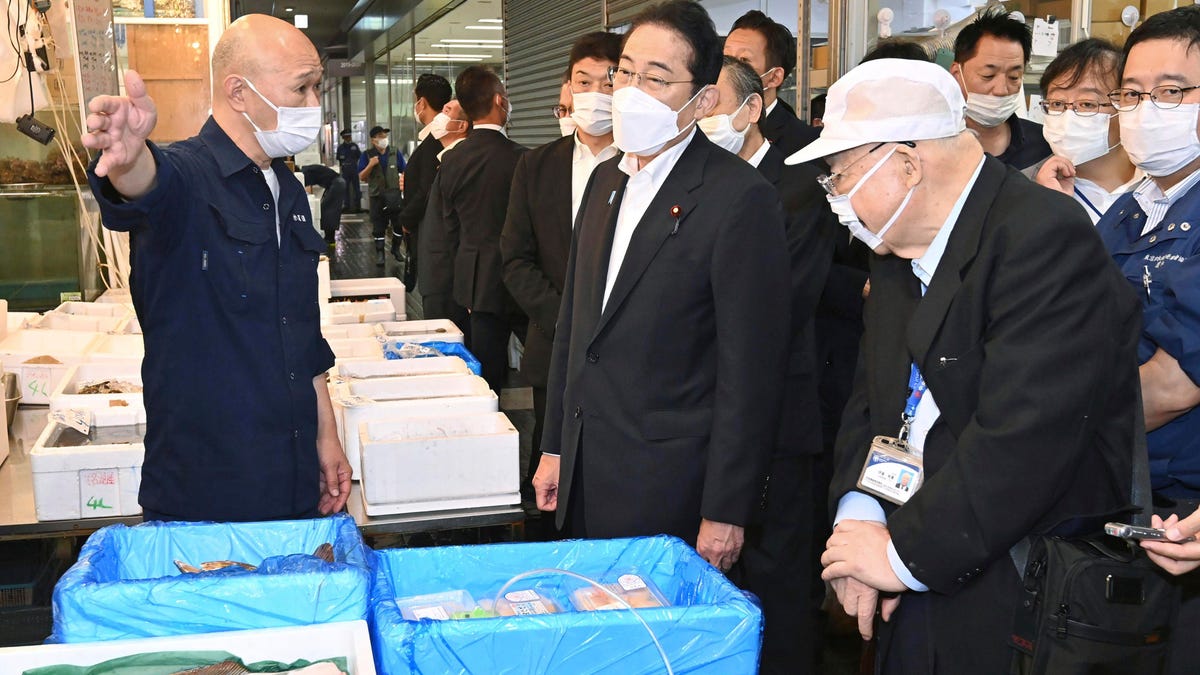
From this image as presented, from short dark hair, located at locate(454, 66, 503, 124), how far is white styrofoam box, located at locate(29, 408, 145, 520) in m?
3.18

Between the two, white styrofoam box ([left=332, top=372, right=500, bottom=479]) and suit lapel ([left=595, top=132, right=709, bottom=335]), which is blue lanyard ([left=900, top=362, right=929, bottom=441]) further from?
white styrofoam box ([left=332, top=372, right=500, bottom=479])

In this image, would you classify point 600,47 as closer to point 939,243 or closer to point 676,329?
point 676,329

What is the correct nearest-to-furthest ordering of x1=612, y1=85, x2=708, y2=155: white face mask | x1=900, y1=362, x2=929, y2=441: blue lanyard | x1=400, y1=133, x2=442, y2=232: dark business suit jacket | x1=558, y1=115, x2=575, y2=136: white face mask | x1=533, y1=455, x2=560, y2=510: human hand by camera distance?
x1=900, y1=362, x2=929, y2=441: blue lanyard
x1=612, y1=85, x2=708, y2=155: white face mask
x1=533, y1=455, x2=560, y2=510: human hand
x1=558, y1=115, x2=575, y2=136: white face mask
x1=400, y1=133, x2=442, y2=232: dark business suit jacket

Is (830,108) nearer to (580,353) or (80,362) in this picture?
(580,353)

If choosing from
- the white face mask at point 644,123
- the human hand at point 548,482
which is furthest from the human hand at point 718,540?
the white face mask at point 644,123

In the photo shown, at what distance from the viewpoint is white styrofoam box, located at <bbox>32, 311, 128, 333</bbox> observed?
4.69 m

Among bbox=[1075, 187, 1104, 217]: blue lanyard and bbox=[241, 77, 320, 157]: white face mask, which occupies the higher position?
bbox=[241, 77, 320, 157]: white face mask

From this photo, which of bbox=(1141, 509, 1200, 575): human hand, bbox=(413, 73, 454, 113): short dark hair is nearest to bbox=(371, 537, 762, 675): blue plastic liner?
bbox=(1141, 509, 1200, 575): human hand

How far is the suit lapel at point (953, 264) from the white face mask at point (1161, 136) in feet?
2.57

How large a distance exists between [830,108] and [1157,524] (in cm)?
88

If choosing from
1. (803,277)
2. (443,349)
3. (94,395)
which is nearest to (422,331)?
(443,349)

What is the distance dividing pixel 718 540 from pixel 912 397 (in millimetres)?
744

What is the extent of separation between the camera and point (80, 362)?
384 centimetres

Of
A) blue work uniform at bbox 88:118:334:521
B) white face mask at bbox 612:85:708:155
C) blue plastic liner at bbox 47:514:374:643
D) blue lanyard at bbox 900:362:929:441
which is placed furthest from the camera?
white face mask at bbox 612:85:708:155
